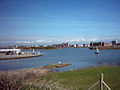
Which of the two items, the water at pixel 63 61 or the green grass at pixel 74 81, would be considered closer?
the green grass at pixel 74 81

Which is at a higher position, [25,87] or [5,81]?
[5,81]

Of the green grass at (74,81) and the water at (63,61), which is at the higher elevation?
the green grass at (74,81)

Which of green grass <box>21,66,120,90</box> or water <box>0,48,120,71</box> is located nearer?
green grass <box>21,66,120,90</box>

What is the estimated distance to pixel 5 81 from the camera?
4816 mm

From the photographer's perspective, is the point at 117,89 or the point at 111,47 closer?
the point at 117,89

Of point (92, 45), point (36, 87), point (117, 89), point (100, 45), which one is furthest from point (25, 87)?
point (92, 45)

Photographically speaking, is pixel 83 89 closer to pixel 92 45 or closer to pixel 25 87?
pixel 25 87

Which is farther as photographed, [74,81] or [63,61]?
[63,61]

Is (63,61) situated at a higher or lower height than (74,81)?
lower

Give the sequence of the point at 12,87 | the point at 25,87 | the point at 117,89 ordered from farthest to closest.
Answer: the point at 117,89
the point at 25,87
the point at 12,87

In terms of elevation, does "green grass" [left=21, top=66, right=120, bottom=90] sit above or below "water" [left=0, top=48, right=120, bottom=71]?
above

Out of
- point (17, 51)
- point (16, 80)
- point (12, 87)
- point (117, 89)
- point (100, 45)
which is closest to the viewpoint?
point (12, 87)

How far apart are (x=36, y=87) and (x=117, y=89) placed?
4.95 metres

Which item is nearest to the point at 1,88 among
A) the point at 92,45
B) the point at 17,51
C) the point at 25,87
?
the point at 25,87
